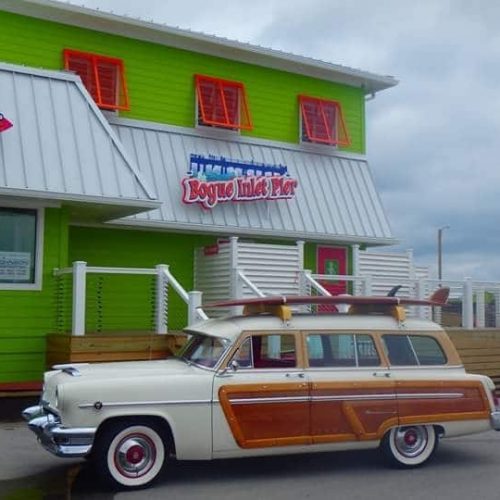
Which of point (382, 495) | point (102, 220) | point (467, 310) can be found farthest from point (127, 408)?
point (467, 310)

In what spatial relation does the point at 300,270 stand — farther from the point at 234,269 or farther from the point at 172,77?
the point at 172,77

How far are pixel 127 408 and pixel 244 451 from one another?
1.30m

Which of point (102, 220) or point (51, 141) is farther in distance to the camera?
point (102, 220)

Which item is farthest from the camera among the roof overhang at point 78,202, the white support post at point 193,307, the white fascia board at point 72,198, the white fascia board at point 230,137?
the white fascia board at point 230,137

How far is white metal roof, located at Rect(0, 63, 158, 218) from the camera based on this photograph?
11758 mm

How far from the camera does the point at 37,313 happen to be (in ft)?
40.7

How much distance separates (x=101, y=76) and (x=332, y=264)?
6.64 m

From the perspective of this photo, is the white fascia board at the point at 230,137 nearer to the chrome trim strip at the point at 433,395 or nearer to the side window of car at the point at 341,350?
the side window of car at the point at 341,350

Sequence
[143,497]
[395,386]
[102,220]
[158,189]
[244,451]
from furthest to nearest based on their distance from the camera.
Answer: [158,189] → [102,220] → [395,386] → [244,451] → [143,497]

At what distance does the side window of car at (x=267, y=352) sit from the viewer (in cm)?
857

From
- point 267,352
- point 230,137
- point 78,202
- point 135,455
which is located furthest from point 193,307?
point 230,137

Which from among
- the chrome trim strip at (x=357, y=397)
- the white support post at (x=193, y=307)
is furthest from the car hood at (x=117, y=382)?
the white support post at (x=193, y=307)

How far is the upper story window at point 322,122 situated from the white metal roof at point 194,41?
2.17ft

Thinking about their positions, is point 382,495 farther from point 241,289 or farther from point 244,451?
point 241,289
